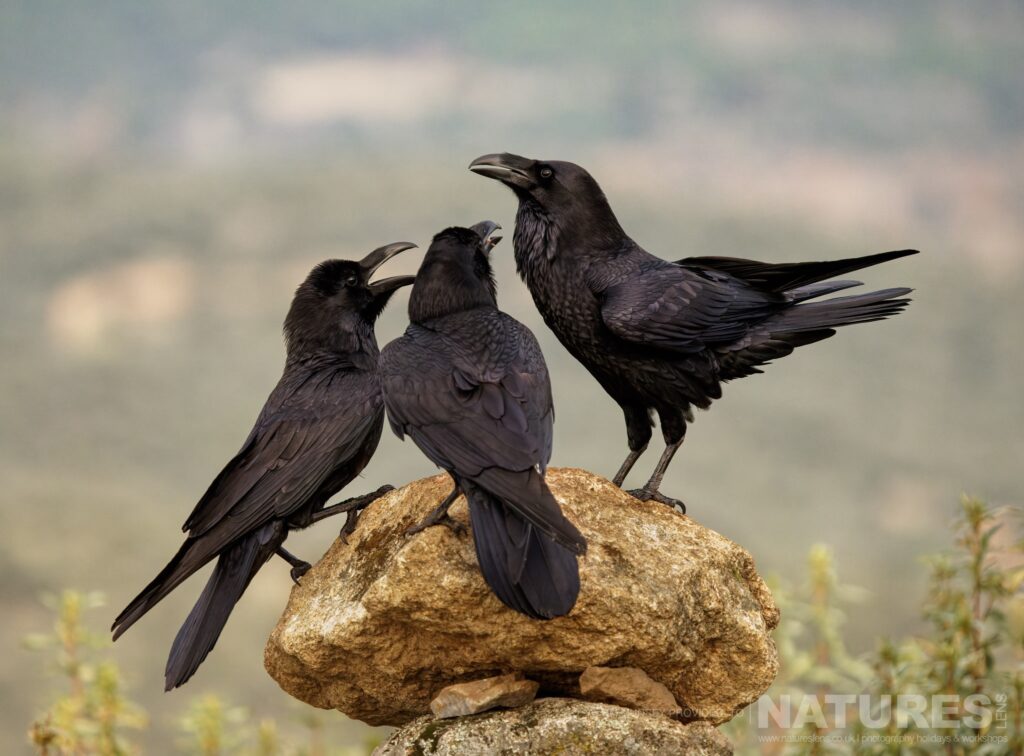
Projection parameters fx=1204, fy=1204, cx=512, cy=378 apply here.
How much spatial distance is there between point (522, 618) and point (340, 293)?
7.66ft

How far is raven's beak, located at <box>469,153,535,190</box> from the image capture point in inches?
248

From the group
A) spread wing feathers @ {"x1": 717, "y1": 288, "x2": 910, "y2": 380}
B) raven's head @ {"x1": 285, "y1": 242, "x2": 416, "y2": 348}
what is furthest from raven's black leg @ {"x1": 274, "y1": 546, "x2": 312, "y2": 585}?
spread wing feathers @ {"x1": 717, "y1": 288, "x2": 910, "y2": 380}

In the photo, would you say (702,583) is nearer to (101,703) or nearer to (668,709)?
(668,709)

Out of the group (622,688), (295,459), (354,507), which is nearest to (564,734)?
(622,688)

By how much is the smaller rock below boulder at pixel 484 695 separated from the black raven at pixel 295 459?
106cm

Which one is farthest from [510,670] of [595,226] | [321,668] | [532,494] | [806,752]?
[806,752]

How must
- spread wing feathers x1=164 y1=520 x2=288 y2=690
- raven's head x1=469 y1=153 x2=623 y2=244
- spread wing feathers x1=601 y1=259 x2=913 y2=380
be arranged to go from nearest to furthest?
spread wing feathers x1=164 y1=520 x2=288 y2=690 → spread wing feathers x1=601 y1=259 x2=913 y2=380 → raven's head x1=469 y1=153 x2=623 y2=244

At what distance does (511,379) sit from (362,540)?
123cm

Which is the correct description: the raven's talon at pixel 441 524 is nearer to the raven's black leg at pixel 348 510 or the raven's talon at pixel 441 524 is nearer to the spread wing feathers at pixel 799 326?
the raven's black leg at pixel 348 510

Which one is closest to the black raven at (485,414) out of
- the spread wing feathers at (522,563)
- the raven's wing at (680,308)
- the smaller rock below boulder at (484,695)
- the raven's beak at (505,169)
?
the spread wing feathers at (522,563)

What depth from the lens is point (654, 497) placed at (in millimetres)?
5957

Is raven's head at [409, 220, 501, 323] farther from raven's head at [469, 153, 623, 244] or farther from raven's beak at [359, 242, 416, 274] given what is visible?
raven's beak at [359, 242, 416, 274]

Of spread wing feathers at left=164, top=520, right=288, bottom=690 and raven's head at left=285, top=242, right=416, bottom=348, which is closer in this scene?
spread wing feathers at left=164, top=520, right=288, bottom=690

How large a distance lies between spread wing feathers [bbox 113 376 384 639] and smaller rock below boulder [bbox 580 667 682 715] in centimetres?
165
